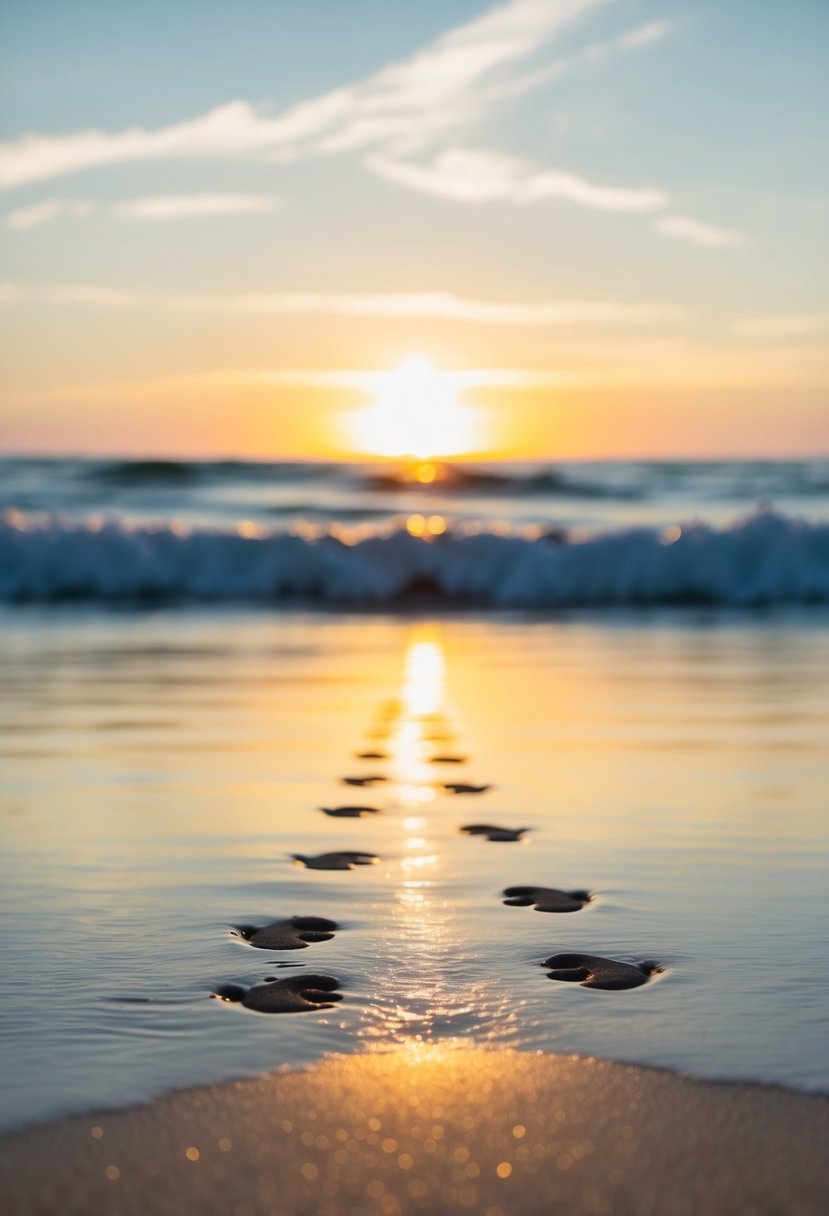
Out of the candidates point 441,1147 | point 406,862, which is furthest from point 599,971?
point 406,862

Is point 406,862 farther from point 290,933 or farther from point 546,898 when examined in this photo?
point 290,933

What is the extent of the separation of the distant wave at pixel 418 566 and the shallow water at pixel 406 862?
15.2 feet

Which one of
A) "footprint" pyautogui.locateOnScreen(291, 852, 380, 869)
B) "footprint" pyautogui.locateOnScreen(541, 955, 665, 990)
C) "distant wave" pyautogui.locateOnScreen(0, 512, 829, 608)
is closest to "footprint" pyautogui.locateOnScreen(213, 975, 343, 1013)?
"footprint" pyautogui.locateOnScreen(541, 955, 665, 990)

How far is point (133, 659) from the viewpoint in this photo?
7.54 meters

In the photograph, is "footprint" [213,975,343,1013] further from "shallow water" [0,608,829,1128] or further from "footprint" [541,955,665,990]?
"footprint" [541,955,665,990]

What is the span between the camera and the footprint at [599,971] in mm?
2578

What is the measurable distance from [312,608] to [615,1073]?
921cm

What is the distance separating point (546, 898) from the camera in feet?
10.3

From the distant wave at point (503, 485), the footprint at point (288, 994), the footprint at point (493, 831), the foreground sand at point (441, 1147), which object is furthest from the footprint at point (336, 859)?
the distant wave at point (503, 485)

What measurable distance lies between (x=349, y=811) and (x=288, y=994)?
5.15ft

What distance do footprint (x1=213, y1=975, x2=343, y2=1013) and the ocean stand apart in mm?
33

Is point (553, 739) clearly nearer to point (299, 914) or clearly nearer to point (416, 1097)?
point (299, 914)

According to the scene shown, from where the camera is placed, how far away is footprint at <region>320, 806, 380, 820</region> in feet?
13.2

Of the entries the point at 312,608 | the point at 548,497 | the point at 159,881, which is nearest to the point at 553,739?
the point at 159,881
